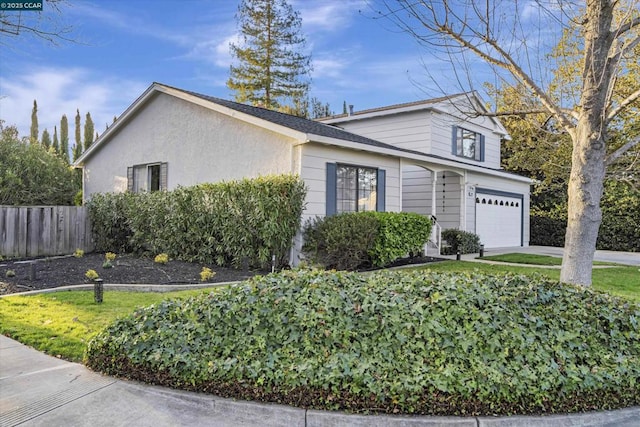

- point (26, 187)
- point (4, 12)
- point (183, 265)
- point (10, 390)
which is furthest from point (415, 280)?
point (26, 187)

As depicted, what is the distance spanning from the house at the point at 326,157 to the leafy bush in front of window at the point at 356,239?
0.43 m

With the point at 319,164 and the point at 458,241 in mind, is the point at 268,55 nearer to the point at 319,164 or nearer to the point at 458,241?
the point at 458,241

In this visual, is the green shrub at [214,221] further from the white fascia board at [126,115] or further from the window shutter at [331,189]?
the white fascia board at [126,115]

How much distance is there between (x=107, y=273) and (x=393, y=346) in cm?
713

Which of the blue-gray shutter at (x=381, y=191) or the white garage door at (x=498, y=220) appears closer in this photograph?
the blue-gray shutter at (x=381, y=191)

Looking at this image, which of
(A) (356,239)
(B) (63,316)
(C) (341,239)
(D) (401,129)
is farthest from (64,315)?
(D) (401,129)

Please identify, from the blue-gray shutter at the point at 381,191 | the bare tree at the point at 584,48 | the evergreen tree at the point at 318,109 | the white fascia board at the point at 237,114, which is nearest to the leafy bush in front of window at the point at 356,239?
the blue-gray shutter at the point at 381,191

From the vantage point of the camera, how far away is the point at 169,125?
13383 mm

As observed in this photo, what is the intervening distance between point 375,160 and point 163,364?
30.4 feet

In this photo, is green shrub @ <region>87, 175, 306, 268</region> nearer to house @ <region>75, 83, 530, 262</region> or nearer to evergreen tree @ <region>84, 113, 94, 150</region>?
house @ <region>75, 83, 530, 262</region>

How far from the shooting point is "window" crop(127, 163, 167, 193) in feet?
44.4

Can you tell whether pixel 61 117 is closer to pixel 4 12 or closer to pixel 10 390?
pixel 4 12

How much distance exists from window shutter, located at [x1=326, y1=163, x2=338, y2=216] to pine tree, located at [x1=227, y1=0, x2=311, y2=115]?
19326mm

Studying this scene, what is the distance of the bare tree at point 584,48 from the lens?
5055 millimetres
